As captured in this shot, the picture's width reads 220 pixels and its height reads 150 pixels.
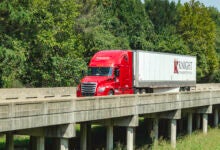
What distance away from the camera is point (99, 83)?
29438mm

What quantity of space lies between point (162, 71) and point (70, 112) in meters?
20.6

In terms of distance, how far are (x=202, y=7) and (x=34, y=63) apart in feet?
142

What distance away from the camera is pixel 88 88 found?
2984cm

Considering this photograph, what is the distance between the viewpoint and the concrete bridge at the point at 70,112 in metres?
18.4

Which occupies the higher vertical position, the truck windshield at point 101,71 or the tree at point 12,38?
the tree at point 12,38

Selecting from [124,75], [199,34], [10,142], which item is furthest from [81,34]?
[10,142]

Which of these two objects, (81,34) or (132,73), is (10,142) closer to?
(132,73)

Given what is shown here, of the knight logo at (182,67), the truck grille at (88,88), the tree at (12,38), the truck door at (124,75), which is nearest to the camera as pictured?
the truck grille at (88,88)

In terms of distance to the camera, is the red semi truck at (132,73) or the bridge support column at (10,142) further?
the red semi truck at (132,73)

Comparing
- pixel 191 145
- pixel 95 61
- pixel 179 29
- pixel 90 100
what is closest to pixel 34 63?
pixel 95 61

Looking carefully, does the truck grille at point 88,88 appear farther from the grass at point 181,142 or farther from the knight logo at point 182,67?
the knight logo at point 182,67

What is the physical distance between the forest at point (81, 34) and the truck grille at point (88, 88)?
11.2 m

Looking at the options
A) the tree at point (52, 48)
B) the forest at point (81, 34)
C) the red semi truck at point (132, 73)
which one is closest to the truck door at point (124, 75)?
the red semi truck at point (132, 73)

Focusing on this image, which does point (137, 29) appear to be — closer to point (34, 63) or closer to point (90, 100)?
point (34, 63)
